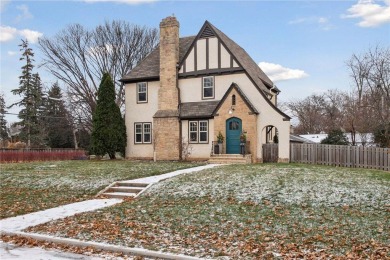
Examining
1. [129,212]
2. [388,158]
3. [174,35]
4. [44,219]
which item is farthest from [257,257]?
[174,35]

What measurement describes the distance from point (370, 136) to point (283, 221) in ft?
104

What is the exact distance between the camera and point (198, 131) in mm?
24828

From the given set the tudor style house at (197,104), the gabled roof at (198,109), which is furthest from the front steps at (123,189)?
the gabled roof at (198,109)

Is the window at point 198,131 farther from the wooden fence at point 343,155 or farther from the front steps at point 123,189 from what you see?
the front steps at point 123,189

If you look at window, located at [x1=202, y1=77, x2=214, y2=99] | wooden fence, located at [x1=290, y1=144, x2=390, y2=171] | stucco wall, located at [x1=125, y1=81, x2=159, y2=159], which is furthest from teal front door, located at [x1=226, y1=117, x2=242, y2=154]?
stucco wall, located at [x1=125, y1=81, x2=159, y2=159]

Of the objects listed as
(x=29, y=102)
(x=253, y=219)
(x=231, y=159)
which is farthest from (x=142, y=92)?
(x=29, y=102)

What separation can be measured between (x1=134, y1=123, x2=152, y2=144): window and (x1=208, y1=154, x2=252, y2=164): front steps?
6.36 meters

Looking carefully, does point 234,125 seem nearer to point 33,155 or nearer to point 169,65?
point 169,65

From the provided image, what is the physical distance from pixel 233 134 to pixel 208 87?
13.5ft

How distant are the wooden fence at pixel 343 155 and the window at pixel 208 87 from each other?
Result: 6.81m

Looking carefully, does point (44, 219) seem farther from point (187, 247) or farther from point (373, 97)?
point (373, 97)

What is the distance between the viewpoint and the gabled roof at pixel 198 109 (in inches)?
957

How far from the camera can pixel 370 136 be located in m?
35.9

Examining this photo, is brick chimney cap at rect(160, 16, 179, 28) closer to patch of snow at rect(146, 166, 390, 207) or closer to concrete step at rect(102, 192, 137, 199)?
patch of snow at rect(146, 166, 390, 207)
